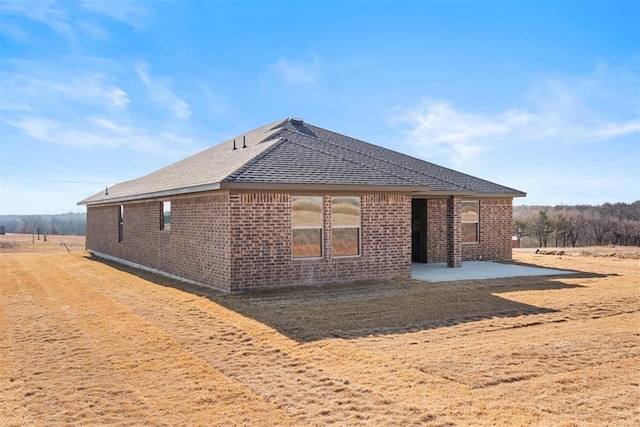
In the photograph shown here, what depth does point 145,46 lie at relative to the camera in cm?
1706

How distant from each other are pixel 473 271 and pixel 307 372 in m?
10.6

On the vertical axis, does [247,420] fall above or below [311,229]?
below

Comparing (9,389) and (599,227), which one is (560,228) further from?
(9,389)

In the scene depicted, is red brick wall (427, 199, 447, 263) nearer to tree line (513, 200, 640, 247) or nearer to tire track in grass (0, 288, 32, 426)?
tire track in grass (0, 288, 32, 426)

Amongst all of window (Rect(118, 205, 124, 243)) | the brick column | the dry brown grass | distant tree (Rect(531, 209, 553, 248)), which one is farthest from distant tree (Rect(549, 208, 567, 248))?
window (Rect(118, 205, 124, 243))

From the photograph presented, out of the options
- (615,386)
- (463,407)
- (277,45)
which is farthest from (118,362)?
(277,45)

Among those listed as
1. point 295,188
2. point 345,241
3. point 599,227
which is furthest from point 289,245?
point 599,227

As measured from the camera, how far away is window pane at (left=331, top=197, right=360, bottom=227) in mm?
12367

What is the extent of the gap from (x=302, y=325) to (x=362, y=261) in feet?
16.1

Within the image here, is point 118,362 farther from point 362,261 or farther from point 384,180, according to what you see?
point 384,180

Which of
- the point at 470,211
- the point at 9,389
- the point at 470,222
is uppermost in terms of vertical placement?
the point at 470,211

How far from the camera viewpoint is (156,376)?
5.64 meters

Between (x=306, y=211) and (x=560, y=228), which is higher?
(x=306, y=211)

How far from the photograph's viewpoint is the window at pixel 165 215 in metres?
14.8
